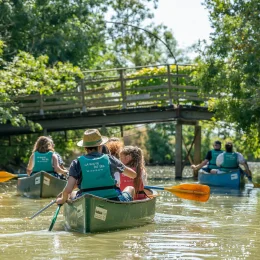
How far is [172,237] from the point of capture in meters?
11.4

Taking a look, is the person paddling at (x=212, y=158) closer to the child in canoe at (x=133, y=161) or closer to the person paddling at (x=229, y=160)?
the person paddling at (x=229, y=160)

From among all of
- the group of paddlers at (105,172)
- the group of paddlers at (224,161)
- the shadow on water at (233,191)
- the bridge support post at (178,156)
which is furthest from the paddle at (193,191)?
the bridge support post at (178,156)

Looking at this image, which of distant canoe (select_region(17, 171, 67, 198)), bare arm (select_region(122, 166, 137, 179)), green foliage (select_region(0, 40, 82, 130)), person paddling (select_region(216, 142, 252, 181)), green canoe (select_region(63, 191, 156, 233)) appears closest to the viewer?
green canoe (select_region(63, 191, 156, 233))

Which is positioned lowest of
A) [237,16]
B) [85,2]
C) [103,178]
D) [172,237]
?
[172,237]

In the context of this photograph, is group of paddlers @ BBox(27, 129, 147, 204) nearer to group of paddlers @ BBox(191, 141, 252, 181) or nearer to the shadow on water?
the shadow on water

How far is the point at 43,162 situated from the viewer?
727 inches

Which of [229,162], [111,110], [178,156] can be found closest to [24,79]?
[111,110]

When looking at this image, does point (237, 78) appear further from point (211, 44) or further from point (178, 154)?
point (178, 154)

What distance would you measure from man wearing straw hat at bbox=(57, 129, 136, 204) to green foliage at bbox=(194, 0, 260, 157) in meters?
11.3

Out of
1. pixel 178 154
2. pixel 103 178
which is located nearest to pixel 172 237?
pixel 103 178

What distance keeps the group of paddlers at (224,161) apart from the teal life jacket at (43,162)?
548cm

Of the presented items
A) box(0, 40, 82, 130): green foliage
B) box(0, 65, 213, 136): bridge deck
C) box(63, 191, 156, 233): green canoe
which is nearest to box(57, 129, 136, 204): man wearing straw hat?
box(63, 191, 156, 233): green canoe

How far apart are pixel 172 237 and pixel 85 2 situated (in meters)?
23.8

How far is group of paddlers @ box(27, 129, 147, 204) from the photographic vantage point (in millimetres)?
11328
